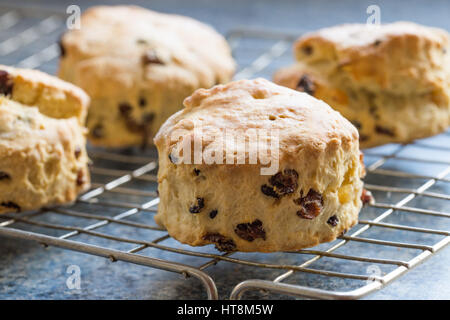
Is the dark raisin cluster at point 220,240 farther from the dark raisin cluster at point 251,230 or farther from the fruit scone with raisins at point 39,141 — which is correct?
the fruit scone with raisins at point 39,141

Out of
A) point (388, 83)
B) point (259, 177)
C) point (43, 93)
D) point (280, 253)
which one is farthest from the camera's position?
point (388, 83)

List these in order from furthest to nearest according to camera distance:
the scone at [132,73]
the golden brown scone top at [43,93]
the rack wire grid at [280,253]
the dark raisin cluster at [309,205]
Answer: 1. the scone at [132,73]
2. the golden brown scone top at [43,93]
3. the dark raisin cluster at [309,205]
4. the rack wire grid at [280,253]

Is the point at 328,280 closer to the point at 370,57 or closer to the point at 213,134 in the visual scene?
the point at 213,134

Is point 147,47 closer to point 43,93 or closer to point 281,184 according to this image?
point 43,93

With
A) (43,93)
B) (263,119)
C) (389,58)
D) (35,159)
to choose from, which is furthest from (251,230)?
(389,58)

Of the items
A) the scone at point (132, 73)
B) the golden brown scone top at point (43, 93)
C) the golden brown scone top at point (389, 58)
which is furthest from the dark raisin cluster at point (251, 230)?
the scone at point (132, 73)
